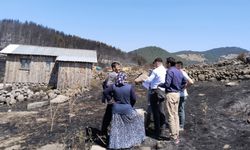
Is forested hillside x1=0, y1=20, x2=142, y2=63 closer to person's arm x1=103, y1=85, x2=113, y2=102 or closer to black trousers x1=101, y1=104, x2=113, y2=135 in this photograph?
black trousers x1=101, y1=104, x2=113, y2=135

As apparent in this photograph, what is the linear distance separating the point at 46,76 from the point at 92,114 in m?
12.7

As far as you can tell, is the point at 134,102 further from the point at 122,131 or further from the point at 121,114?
A: the point at 122,131

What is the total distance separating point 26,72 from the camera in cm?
2306

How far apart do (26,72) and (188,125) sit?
1655 cm

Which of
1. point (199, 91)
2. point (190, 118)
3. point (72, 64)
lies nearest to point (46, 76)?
point (72, 64)

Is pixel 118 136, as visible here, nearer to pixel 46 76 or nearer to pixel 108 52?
pixel 46 76

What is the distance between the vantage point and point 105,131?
767cm

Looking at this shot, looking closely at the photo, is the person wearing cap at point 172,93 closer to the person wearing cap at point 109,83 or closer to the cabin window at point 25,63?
the person wearing cap at point 109,83

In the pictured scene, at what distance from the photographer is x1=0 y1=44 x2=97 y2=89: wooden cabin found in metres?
22.0

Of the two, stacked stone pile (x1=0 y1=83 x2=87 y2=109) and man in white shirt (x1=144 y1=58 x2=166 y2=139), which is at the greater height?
man in white shirt (x1=144 y1=58 x2=166 y2=139)

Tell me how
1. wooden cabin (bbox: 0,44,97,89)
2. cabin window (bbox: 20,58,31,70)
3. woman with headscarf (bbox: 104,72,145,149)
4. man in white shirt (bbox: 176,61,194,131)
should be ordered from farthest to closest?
1. cabin window (bbox: 20,58,31,70)
2. wooden cabin (bbox: 0,44,97,89)
3. man in white shirt (bbox: 176,61,194,131)
4. woman with headscarf (bbox: 104,72,145,149)

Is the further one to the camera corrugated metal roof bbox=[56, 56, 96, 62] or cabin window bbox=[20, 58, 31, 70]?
cabin window bbox=[20, 58, 31, 70]

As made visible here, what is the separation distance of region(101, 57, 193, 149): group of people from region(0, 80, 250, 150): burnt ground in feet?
1.89

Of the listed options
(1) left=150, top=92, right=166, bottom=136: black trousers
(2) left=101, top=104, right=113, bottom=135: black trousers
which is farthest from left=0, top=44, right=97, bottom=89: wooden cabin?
(1) left=150, top=92, right=166, bottom=136: black trousers
